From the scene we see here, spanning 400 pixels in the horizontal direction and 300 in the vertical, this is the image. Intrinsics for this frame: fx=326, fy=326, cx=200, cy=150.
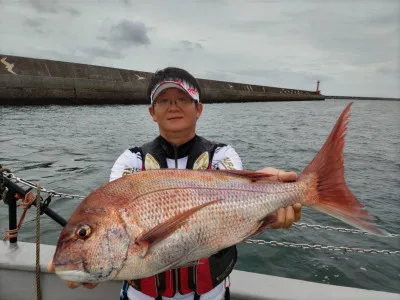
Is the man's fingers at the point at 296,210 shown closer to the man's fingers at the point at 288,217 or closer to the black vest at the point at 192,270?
the man's fingers at the point at 288,217

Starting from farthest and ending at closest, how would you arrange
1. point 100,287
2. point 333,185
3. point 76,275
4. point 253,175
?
point 100,287
point 253,175
point 333,185
point 76,275

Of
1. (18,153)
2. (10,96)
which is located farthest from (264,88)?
(18,153)

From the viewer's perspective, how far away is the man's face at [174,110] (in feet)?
8.73

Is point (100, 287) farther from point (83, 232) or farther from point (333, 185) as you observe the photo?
point (333, 185)

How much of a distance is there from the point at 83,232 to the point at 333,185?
5.23ft

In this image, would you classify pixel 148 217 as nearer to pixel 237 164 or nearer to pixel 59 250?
pixel 59 250

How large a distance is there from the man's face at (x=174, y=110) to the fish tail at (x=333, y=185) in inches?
40.4

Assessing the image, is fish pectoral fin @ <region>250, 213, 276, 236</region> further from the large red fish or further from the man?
the man

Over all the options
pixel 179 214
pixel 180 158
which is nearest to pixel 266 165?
pixel 180 158

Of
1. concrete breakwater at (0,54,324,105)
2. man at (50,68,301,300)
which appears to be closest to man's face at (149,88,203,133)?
man at (50,68,301,300)

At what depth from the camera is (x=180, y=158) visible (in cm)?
279

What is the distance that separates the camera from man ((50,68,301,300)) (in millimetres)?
2414

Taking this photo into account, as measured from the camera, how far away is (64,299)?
326 centimetres

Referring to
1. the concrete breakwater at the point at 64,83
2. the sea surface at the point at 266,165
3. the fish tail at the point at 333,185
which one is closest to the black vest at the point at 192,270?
the fish tail at the point at 333,185
